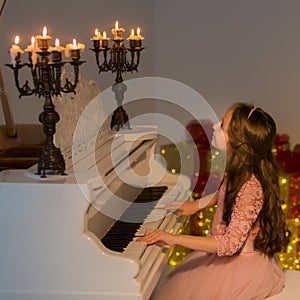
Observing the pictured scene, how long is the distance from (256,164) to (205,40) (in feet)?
7.10

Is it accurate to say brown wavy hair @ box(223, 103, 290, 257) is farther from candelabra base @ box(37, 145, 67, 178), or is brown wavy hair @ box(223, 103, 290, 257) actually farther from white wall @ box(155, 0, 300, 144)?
white wall @ box(155, 0, 300, 144)

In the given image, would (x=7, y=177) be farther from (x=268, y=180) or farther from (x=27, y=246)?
→ (x=268, y=180)

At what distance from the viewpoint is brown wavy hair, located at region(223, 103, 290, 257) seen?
2.38 m

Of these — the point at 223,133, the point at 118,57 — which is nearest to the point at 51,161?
the point at 223,133

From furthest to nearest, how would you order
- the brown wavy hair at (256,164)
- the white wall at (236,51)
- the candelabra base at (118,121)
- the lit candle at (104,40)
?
the white wall at (236,51)
the candelabra base at (118,121)
the lit candle at (104,40)
the brown wavy hair at (256,164)

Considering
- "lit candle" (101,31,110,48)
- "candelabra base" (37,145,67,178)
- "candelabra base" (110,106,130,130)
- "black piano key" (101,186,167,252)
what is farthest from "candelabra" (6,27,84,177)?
"candelabra base" (110,106,130,130)

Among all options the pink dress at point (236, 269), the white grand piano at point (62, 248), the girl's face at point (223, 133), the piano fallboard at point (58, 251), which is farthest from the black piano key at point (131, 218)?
the girl's face at point (223, 133)

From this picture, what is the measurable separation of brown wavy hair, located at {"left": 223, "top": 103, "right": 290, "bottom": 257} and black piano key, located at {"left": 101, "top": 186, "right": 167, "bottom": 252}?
1.14 feet

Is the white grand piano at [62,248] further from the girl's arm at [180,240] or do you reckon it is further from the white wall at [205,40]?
the white wall at [205,40]

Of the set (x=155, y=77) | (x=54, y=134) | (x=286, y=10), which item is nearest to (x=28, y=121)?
(x=155, y=77)

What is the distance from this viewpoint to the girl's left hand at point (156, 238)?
2225 millimetres

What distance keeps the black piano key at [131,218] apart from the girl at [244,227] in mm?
112

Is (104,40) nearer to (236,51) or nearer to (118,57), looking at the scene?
(118,57)

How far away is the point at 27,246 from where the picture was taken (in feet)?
6.73
